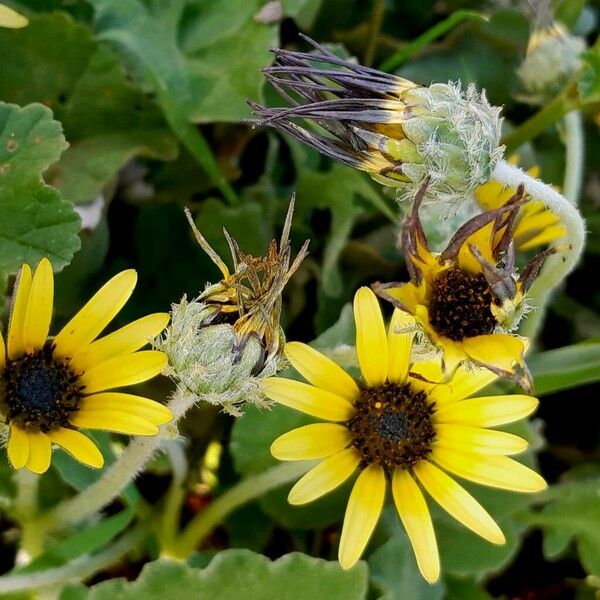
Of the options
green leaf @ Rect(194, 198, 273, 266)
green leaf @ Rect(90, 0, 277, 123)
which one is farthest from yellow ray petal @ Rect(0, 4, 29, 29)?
green leaf @ Rect(194, 198, 273, 266)

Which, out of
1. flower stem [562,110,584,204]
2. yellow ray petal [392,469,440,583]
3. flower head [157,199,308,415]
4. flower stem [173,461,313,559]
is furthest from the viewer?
flower stem [562,110,584,204]

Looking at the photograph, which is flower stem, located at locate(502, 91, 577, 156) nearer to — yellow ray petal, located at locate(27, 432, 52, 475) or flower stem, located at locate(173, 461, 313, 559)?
flower stem, located at locate(173, 461, 313, 559)

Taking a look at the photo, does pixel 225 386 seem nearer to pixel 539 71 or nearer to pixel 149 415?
pixel 149 415

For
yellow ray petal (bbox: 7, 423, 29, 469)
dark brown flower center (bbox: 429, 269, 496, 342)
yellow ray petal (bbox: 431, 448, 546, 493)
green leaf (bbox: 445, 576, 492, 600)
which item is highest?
dark brown flower center (bbox: 429, 269, 496, 342)

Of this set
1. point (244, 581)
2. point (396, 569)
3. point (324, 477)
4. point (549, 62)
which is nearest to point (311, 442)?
point (324, 477)

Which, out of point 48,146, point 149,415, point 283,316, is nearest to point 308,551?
point 283,316

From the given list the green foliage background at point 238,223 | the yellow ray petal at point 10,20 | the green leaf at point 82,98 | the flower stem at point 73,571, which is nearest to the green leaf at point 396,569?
the green foliage background at point 238,223
